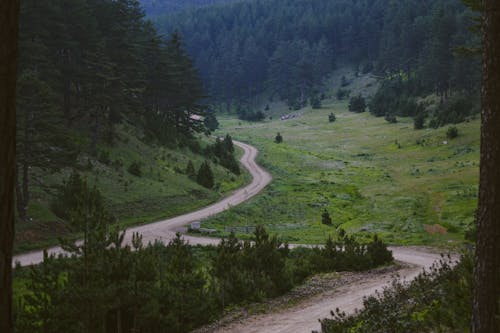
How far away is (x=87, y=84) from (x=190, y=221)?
1832cm

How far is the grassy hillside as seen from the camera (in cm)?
2914

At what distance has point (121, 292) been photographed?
1313 cm

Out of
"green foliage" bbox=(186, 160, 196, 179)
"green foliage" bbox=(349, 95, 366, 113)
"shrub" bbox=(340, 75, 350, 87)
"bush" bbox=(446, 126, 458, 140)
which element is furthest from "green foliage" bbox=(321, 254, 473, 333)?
"shrub" bbox=(340, 75, 350, 87)

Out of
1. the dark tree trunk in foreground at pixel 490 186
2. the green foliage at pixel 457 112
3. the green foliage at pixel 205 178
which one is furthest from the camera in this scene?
the green foliage at pixel 457 112

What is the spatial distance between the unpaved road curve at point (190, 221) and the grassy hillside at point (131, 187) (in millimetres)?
1097

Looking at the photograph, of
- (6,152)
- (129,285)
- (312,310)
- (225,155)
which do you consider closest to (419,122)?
(225,155)

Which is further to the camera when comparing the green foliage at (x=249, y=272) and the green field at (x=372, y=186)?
the green field at (x=372, y=186)

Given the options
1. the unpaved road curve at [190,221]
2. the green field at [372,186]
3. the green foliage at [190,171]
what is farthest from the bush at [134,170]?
the green field at [372,186]

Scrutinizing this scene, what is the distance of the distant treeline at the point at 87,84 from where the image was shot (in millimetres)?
28609

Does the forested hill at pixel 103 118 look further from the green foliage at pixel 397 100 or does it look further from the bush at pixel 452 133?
the green foliage at pixel 397 100

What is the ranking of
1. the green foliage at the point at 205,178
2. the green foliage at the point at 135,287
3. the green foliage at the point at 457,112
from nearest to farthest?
the green foliage at the point at 135,287 → the green foliage at the point at 205,178 → the green foliage at the point at 457,112

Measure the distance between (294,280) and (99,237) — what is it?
1030 cm

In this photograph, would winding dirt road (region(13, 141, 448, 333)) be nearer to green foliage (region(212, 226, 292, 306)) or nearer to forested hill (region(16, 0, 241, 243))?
green foliage (region(212, 226, 292, 306))

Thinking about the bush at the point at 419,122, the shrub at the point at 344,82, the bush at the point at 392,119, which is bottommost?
the bush at the point at 419,122
